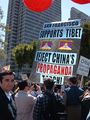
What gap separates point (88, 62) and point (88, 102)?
15.5 ft

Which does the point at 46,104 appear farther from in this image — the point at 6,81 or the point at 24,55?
the point at 24,55

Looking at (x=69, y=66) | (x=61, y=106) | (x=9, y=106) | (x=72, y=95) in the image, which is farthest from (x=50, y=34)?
(x=9, y=106)

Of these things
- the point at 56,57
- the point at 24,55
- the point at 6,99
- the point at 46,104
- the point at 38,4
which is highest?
the point at 38,4

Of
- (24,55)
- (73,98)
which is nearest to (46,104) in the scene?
(73,98)

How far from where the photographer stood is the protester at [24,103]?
6896 mm

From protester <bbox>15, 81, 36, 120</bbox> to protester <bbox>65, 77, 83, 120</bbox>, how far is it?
173 centimetres

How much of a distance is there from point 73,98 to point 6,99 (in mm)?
4385

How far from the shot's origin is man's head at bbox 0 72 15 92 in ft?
15.5

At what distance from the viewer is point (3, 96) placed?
433 cm

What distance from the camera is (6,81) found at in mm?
4770

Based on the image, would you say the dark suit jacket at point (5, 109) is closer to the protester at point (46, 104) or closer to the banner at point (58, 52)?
the protester at point (46, 104)

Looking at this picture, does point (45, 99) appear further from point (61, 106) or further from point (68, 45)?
point (68, 45)

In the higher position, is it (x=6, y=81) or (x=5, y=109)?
(x=6, y=81)

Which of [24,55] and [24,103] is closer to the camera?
[24,103]
